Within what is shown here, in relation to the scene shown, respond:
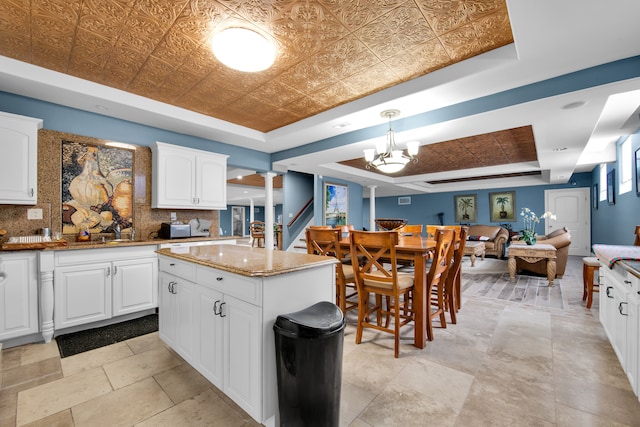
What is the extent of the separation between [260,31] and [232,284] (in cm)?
182

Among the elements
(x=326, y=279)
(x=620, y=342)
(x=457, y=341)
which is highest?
(x=326, y=279)

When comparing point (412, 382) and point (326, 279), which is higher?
point (326, 279)

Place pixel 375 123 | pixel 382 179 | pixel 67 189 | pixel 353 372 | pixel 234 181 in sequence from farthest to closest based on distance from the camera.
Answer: pixel 234 181 → pixel 382 179 → pixel 375 123 → pixel 67 189 → pixel 353 372

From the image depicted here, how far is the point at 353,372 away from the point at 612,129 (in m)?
4.81

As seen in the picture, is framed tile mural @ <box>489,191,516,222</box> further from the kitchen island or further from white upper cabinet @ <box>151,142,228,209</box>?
the kitchen island

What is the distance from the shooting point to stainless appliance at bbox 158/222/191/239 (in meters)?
3.65

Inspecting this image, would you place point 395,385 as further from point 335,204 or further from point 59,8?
point 335,204

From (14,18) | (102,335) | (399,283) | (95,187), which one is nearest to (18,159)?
(95,187)

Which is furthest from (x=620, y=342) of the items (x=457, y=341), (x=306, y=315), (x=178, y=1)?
(x=178, y=1)

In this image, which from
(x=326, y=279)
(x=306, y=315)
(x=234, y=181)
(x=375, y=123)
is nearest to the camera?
(x=306, y=315)

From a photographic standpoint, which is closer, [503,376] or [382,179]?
[503,376]

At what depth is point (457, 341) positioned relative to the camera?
2.54 meters

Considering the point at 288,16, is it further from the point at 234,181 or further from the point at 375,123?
the point at 234,181

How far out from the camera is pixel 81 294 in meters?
2.75
